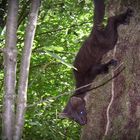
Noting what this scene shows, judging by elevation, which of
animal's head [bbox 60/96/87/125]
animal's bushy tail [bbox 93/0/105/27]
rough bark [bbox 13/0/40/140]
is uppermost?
animal's bushy tail [bbox 93/0/105/27]

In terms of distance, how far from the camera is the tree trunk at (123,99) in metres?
2.49

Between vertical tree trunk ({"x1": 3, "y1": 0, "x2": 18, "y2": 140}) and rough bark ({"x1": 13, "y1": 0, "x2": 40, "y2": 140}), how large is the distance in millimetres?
36

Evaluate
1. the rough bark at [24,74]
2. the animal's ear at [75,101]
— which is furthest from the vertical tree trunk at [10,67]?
the animal's ear at [75,101]

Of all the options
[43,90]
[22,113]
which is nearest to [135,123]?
[22,113]

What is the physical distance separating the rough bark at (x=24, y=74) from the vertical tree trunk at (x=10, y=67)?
0.04 metres

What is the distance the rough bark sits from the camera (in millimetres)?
1509

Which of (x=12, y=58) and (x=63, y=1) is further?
(x=63, y=1)

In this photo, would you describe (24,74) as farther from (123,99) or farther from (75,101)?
(75,101)

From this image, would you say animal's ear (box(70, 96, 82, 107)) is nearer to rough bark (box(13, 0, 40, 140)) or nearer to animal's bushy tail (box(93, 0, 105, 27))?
animal's bushy tail (box(93, 0, 105, 27))

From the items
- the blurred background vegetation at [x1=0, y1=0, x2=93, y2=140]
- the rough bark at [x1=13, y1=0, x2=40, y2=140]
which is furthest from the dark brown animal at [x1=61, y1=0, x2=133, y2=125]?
the rough bark at [x1=13, y1=0, x2=40, y2=140]

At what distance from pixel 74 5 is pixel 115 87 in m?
1.58

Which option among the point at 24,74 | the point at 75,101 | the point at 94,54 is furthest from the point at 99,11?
the point at 24,74

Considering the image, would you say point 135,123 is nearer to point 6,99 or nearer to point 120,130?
point 120,130

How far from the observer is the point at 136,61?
2553 mm
